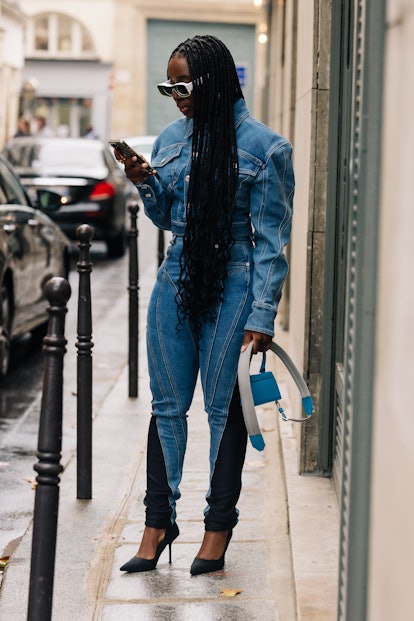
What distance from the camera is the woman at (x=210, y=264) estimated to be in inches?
174

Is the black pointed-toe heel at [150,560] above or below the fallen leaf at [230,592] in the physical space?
above

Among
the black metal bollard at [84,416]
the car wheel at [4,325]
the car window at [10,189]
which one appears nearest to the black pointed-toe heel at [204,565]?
the black metal bollard at [84,416]

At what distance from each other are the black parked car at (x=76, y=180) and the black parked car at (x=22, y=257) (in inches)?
250

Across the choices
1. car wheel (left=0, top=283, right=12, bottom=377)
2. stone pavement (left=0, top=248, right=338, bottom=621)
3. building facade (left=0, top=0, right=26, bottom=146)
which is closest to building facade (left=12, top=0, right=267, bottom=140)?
building facade (left=0, top=0, right=26, bottom=146)

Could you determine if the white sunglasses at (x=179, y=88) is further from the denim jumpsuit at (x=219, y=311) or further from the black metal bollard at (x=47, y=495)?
the black metal bollard at (x=47, y=495)

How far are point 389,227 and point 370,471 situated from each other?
60 cm

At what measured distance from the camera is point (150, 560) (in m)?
4.71

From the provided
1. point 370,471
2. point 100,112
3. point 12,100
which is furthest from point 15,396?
point 100,112

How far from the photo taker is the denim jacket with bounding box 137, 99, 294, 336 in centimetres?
441

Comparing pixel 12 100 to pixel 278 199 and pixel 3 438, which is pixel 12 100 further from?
pixel 278 199

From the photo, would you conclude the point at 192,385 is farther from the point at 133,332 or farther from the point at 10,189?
the point at 10,189

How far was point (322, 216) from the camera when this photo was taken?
5.72m

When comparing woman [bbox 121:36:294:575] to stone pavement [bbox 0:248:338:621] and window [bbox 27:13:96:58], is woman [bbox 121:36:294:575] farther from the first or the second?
window [bbox 27:13:96:58]

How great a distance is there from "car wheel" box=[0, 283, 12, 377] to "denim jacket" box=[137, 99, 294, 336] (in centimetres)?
433
